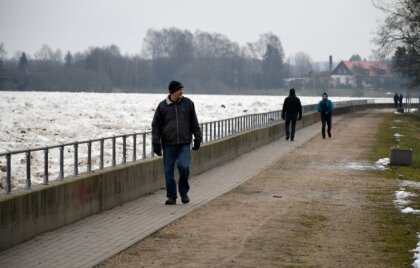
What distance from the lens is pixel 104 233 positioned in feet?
43.0

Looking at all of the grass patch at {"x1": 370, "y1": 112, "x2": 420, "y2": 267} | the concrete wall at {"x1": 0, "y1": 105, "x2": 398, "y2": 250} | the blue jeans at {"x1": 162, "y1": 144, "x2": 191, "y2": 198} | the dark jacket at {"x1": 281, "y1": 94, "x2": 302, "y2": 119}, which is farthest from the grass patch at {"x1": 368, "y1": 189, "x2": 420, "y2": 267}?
the dark jacket at {"x1": 281, "y1": 94, "x2": 302, "y2": 119}

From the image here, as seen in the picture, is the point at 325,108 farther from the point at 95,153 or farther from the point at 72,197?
the point at 72,197

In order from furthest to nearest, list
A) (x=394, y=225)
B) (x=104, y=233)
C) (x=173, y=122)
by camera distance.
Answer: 1. (x=173, y=122)
2. (x=394, y=225)
3. (x=104, y=233)

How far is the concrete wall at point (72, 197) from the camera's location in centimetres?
1192

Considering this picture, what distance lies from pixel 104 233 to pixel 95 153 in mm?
19421

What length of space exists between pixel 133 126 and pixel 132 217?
47.8 m

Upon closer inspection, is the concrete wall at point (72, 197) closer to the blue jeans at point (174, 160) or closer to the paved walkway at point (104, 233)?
the paved walkway at point (104, 233)

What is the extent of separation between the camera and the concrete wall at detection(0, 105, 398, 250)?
39.1ft

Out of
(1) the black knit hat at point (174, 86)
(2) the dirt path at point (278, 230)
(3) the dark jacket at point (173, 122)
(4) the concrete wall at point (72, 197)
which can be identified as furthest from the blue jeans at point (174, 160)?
(1) the black knit hat at point (174, 86)

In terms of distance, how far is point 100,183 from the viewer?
15.5m

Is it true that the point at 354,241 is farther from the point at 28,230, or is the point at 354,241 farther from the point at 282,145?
the point at 282,145

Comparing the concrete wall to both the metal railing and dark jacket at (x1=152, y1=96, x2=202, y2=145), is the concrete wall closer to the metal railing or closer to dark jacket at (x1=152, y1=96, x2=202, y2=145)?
the metal railing

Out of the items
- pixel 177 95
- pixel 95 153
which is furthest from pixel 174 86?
pixel 95 153

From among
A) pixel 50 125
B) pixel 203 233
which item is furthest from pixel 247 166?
pixel 50 125
